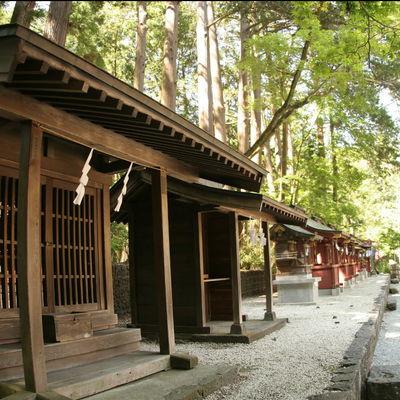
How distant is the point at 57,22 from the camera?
1150 cm

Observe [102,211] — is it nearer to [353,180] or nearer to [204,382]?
[204,382]

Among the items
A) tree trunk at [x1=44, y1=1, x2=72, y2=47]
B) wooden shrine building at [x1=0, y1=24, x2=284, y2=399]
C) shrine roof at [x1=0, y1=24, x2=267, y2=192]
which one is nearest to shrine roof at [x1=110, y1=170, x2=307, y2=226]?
wooden shrine building at [x1=0, y1=24, x2=284, y2=399]

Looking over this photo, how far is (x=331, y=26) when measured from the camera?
18703 mm

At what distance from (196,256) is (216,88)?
12.5 meters

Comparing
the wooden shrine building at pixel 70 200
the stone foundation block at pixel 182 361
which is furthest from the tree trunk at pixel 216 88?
the stone foundation block at pixel 182 361

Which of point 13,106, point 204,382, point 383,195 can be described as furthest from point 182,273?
point 383,195

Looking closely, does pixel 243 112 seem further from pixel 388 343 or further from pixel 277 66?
pixel 388 343

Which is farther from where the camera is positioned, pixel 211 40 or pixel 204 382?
pixel 211 40

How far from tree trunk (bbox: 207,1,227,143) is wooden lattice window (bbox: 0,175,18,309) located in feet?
43.2

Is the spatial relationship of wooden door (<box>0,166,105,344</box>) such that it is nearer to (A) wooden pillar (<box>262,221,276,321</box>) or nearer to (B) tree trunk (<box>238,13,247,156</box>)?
(A) wooden pillar (<box>262,221,276,321</box>)

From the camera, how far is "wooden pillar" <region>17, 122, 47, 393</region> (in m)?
3.71

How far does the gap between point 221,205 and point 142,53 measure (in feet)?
33.5

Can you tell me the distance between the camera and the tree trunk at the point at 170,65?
14.9 meters

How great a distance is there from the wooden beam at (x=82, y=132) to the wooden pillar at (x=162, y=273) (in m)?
0.38
